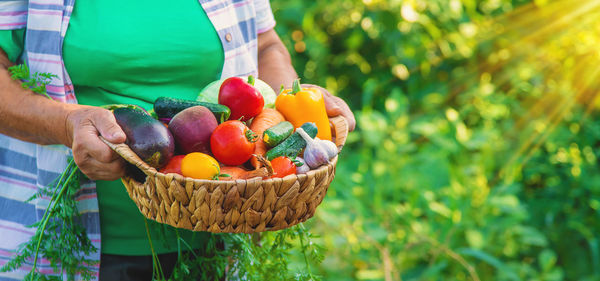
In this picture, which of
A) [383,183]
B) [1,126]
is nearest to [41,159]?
[1,126]

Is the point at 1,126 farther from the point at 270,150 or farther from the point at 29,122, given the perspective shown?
the point at 270,150

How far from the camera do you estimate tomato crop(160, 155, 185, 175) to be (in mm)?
1277

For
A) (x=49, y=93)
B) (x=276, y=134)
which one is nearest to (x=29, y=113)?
(x=49, y=93)

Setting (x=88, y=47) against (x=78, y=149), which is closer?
(x=78, y=149)

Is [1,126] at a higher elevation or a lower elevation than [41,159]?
higher

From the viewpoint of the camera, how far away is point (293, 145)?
4.55 ft

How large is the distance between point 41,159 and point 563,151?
266 cm

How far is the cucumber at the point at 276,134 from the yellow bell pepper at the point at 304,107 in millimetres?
77

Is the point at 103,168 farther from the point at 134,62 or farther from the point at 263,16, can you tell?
the point at 263,16

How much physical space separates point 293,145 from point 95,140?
17.9 inches

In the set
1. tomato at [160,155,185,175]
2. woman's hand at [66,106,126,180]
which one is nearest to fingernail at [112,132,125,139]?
woman's hand at [66,106,126,180]

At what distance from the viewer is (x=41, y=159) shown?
1.46 m

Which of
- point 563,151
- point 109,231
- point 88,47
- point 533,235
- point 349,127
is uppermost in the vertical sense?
point 88,47

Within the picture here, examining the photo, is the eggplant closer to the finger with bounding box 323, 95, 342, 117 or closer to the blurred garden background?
the finger with bounding box 323, 95, 342, 117
